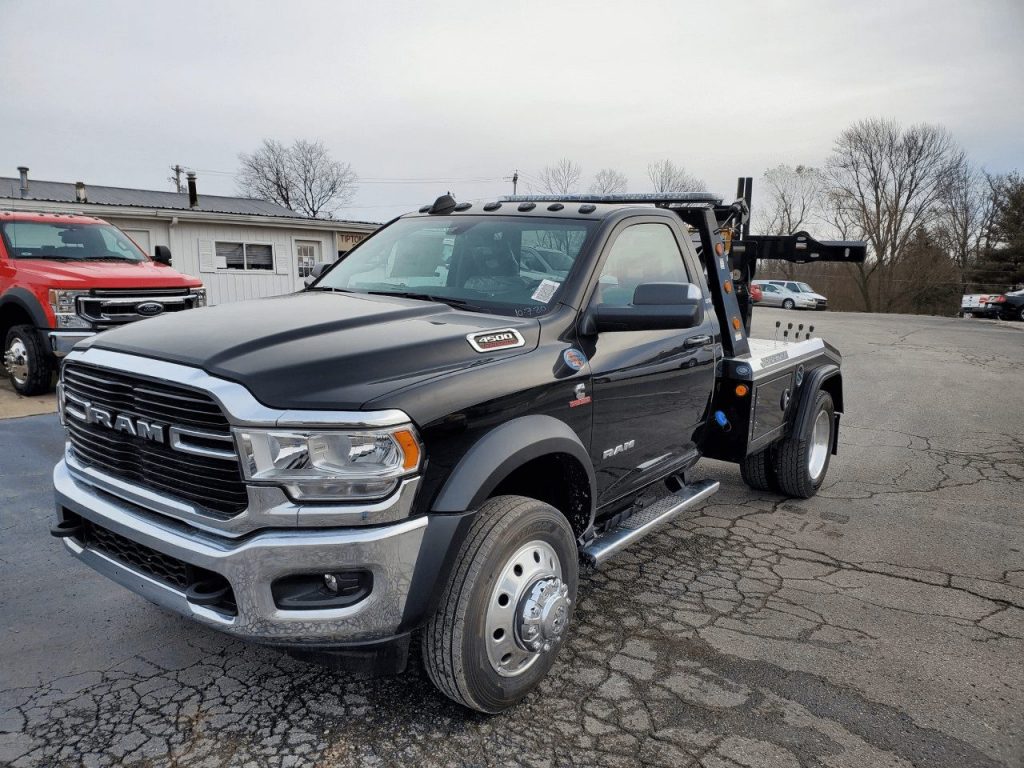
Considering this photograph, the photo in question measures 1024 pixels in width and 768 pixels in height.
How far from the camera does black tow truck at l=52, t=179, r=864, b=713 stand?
220 cm

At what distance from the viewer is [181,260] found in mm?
20375

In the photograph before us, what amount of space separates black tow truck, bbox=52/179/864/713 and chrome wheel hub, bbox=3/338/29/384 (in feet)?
21.1

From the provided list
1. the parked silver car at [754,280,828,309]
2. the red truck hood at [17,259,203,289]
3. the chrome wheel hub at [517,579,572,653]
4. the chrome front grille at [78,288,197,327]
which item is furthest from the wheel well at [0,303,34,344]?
the parked silver car at [754,280,828,309]

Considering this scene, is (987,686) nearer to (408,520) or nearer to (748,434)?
(748,434)

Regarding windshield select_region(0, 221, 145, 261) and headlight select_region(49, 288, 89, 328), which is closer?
headlight select_region(49, 288, 89, 328)

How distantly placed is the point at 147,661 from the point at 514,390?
197cm

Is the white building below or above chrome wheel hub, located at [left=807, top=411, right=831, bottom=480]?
above

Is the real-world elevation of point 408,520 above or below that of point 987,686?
above

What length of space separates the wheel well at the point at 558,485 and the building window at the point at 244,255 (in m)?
20.3

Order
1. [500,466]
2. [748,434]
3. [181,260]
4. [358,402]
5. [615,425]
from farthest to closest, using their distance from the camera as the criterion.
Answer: [181,260]
[748,434]
[615,425]
[500,466]
[358,402]

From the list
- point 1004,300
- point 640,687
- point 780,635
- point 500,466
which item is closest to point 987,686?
point 780,635

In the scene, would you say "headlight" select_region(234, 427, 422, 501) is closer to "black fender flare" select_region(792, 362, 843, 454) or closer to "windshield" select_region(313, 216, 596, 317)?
"windshield" select_region(313, 216, 596, 317)

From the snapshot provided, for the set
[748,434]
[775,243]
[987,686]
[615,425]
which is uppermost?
[775,243]

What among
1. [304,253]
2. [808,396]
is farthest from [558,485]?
[304,253]
